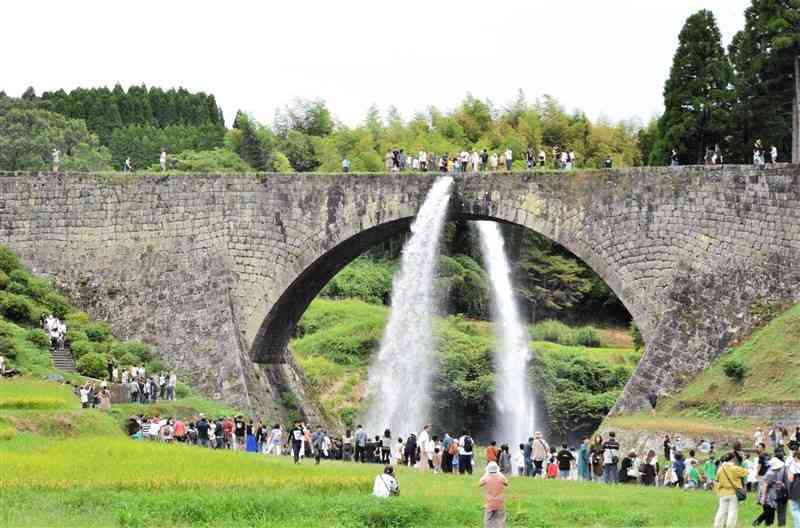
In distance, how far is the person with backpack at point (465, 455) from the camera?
128 feet

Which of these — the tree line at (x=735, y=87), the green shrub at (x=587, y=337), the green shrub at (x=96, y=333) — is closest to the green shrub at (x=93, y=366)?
the green shrub at (x=96, y=333)

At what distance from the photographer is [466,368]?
2714 inches

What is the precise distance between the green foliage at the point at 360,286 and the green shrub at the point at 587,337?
400 inches

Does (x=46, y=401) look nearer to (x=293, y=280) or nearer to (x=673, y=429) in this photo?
(x=293, y=280)

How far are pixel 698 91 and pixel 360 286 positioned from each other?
28187mm

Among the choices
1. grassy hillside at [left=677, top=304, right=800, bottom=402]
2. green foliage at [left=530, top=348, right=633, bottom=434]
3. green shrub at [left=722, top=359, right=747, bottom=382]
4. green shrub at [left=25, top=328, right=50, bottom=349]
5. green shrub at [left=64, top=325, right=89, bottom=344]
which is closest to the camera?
grassy hillside at [left=677, top=304, right=800, bottom=402]

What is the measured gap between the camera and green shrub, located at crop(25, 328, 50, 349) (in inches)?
2079

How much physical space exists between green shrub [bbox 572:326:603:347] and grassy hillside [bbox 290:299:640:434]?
0.22ft

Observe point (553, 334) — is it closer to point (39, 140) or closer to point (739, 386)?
point (39, 140)

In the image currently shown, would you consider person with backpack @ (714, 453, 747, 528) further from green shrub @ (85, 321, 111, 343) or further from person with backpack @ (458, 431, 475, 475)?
green shrub @ (85, 321, 111, 343)

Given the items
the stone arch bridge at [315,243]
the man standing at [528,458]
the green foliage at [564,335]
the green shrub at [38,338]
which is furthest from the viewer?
the green foliage at [564,335]

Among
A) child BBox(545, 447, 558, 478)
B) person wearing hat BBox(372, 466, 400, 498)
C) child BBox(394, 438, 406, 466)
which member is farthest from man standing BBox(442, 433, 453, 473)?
person wearing hat BBox(372, 466, 400, 498)

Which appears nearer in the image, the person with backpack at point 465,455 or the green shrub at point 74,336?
the person with backpack at point 465,455

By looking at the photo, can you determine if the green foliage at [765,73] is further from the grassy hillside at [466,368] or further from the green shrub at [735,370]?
the grassy hillside at [466,368]
